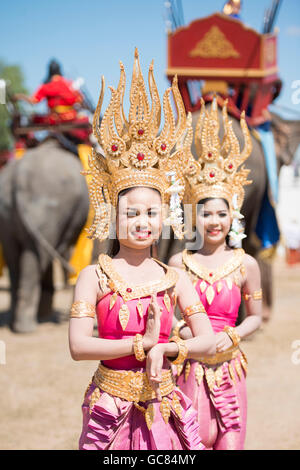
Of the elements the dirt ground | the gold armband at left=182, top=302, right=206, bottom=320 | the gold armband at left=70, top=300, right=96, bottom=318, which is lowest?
the dirt ground

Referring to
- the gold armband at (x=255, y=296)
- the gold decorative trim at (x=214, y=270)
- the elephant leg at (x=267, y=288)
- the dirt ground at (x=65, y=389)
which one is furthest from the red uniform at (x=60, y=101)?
the gold armband at (x=255, y=296)

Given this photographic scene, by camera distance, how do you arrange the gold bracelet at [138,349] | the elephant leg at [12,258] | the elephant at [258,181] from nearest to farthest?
the gold bracelet at [138,349]
the elephant at [258,181]
the elephant leg at [12,258]

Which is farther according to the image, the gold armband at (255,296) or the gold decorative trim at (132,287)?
the gold armband at (255,296)

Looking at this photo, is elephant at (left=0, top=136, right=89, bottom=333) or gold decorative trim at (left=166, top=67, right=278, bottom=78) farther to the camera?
elephant at (left=0, top=136, right=89, bottom=333)

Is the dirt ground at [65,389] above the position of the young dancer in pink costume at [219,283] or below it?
below

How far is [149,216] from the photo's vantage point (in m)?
1.91

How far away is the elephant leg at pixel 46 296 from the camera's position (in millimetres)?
6406

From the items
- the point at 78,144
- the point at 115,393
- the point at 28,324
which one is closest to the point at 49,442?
the point at 115,393

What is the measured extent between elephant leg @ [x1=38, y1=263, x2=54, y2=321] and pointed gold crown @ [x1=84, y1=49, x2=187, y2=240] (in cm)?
450

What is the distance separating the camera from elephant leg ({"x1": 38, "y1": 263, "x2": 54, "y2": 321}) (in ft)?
21.0

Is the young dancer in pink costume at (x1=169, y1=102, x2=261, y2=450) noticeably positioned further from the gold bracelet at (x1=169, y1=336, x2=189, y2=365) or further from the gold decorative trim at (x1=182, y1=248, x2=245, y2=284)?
the gold bracelet at (x1=169, y1=336, x2=189, y2=365)

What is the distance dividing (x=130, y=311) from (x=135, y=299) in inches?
1.7

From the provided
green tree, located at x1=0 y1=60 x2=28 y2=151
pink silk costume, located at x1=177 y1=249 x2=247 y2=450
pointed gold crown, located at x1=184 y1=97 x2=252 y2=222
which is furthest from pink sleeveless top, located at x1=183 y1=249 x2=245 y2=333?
green tree, located at x1=0 y1=60 x2=28 y2=151

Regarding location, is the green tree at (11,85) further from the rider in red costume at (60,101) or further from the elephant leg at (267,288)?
the elephant leg at (267,288)
